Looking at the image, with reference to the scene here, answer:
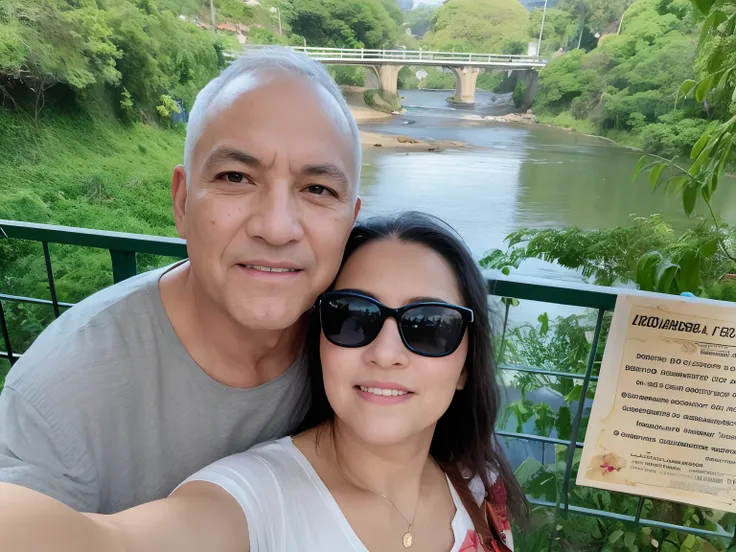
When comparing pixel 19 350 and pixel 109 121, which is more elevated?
pixel 109 121

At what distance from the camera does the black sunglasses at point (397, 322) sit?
0.72 meters

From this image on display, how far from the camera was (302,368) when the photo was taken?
91 cm

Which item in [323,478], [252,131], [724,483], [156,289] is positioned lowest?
[724,483]

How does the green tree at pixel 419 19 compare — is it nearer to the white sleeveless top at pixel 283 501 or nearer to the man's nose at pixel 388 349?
the man's nose at pixel 388 349

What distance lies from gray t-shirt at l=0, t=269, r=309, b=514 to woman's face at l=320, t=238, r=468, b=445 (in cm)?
21

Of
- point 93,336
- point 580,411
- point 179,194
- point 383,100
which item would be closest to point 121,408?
point 93,336

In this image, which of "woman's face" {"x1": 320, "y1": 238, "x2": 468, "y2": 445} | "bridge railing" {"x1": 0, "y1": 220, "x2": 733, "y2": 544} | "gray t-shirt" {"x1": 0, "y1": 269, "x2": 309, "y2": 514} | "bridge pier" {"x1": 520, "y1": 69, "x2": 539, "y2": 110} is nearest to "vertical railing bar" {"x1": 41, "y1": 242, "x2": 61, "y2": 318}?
"bridge railing" {"x1": 0, "y1": 220, "x2": 733, "y2": 544}

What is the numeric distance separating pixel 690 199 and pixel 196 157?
1.15 meters

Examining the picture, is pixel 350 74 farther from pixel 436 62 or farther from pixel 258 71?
pixel 258 71

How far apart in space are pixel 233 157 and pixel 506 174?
8.02ft

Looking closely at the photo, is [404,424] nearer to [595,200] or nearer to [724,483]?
[724,483]

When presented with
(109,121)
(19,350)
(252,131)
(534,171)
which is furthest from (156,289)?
(109,121)

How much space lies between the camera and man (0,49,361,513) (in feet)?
2.35

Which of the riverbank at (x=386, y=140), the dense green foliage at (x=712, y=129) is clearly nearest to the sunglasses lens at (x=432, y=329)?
the dense green foliage at (x=712, y=129)
